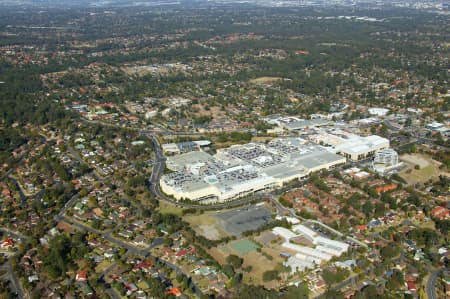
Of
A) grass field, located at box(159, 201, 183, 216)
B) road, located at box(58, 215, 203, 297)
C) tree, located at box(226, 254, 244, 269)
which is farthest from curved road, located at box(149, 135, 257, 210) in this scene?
tree, located at box(226, 254, 244, 269)

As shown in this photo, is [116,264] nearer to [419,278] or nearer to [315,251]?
[315,251]

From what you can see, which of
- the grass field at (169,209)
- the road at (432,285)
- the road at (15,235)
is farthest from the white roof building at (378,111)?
the road at (15,235)

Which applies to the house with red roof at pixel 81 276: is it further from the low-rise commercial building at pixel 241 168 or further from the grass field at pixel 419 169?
the grass field at pixel 419 169

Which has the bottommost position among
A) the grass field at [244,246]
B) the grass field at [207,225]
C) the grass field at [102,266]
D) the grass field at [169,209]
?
the grass field at [169,209]

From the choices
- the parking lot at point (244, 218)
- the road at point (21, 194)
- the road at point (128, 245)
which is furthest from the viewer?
the road at point (21, 194)

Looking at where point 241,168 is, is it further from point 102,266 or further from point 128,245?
point 102,266

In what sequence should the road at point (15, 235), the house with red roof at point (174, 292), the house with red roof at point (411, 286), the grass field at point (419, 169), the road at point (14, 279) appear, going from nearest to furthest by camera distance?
the house with red roof at point (174, 292) → the house with red roof at point (411, 286) → the road at point (14, 279) → the road at point (15, 235) → the grass field at point (419, 169)

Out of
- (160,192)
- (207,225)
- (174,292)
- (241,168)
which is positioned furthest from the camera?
(241,168)

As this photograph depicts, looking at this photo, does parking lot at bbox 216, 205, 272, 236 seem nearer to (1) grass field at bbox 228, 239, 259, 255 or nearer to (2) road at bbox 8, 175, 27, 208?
(1) grass field at bbox 228, 239, 259, 255

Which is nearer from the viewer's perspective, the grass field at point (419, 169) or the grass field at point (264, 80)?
the grass field at point (419, 169)

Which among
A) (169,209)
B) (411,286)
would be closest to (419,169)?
(411,286)

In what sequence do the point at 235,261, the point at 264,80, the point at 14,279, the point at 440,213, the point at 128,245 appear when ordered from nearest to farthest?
the point at 14,279 → the point at 235,261 → the point at 128,245 → the point at 440,213 → the point at 264,80

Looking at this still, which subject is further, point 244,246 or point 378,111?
point 378,111
